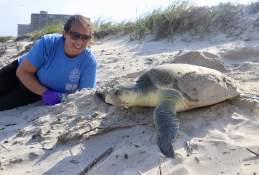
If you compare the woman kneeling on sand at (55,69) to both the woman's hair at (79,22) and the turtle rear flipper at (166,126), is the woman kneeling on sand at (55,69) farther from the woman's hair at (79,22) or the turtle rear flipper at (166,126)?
the turtle rear flipper at (166,126)

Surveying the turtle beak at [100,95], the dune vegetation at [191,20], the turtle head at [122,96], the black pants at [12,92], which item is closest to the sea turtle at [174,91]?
the turtle head at [122,96]

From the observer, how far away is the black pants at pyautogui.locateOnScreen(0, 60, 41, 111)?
3723mm

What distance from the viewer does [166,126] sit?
7.72 feet

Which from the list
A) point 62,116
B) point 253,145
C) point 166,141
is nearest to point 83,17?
point 62,116

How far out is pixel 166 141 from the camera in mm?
2246

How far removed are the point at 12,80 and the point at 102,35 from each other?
380cm

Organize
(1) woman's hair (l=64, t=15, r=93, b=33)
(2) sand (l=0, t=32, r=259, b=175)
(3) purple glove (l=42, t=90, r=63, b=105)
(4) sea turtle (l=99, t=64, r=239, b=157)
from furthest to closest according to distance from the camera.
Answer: (3) purple glove (l=42, t=90, r=63, b=105), (1) woman's hair (l=64, t=15, r=93, b=33), (4) sea turtle (l=99, t=64, r=239, b=157), (2) sand (l=0, t=32, r=259, b=175)

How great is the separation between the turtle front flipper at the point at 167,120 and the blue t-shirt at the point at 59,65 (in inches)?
41.1

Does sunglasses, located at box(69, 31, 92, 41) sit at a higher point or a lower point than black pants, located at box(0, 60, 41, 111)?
higher

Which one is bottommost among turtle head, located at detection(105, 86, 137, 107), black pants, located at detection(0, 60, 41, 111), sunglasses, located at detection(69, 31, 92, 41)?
black pants, located at detection(0, 60, 41, 111)

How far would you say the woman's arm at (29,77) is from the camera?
351cm

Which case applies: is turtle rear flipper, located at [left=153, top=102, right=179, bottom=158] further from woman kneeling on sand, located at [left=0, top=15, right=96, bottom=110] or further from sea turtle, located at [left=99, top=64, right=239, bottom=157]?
woman kneeling on sand, located at [left=0, top=15, right=96, bottom=110]

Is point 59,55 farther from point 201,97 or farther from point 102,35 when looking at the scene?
point 102,35

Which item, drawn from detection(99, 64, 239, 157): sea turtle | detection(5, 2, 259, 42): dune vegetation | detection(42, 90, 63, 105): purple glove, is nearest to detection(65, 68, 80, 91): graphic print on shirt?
detection(42, 90, 63, 105): purple glove
